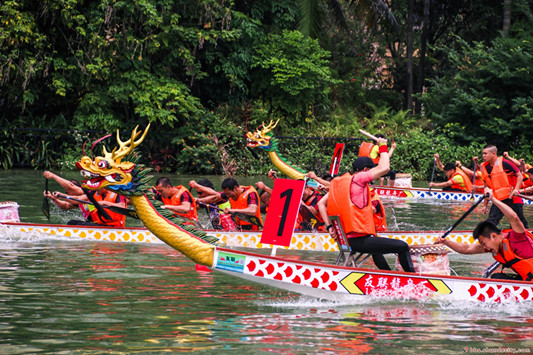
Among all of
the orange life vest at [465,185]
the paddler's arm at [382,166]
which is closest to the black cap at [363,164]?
the paddler's arm at [382,166]

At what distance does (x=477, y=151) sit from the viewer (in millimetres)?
34094

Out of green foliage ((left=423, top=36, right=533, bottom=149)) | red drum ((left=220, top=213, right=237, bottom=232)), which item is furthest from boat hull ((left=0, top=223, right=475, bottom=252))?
green foliage ((left=423, top=36, right=533, bottom=149))

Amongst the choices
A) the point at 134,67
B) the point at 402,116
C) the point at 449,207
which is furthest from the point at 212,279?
the point at 402,116

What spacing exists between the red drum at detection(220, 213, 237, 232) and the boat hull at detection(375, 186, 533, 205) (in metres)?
11.4

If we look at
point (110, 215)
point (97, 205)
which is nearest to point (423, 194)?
point (110, 215)

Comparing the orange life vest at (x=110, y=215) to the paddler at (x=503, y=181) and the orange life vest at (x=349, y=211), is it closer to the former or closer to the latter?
the orange life vest at (x=349, y=211)

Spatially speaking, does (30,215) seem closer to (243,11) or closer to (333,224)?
(333,224)

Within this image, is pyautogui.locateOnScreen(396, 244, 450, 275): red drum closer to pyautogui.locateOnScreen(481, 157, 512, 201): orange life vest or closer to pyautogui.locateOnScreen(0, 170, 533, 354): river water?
pyautogui.locateOnScreen(0, 170, 533, 354): river water

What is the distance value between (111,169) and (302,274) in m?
2.63

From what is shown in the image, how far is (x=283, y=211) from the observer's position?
392 inches

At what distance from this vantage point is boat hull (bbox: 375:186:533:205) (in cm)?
A: 2489

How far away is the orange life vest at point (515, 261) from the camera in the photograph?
960cm

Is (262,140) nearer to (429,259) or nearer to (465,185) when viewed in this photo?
(465,185)

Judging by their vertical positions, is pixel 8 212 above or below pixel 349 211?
below
